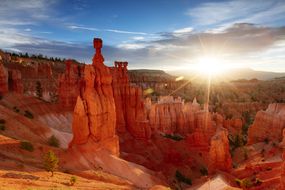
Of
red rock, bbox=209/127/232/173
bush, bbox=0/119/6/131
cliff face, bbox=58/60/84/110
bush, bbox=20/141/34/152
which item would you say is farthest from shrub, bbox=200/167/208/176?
bush, bbox=0/119/6/131

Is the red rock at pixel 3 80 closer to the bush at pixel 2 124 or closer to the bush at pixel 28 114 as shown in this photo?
the bush at pixel 28 114

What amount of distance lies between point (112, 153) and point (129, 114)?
1865cm

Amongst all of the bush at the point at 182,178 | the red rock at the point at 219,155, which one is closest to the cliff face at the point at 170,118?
the bush at the point at 182,178

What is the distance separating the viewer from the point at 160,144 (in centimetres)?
4878

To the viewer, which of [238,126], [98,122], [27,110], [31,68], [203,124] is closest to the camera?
[98,122]

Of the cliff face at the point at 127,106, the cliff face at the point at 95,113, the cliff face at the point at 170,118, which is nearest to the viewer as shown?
the cliff face at the point at 95,113

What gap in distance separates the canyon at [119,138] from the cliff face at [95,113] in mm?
95

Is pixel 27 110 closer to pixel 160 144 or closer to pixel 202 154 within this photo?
pixel 160 144

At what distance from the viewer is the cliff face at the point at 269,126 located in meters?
56.3

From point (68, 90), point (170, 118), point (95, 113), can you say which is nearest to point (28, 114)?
point (68, 90)

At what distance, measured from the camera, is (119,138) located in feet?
151

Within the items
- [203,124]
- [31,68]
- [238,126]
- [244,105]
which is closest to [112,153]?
[203,124]

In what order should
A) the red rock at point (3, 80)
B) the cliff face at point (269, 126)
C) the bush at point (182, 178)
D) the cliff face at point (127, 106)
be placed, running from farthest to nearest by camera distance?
the cliff face at point (269, 126)
the cliff face at point (127, 106)
the red rock at point (3, 80)
the bush at point (182, 178)

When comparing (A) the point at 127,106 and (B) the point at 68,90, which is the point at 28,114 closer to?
(B) the point at 68,90
